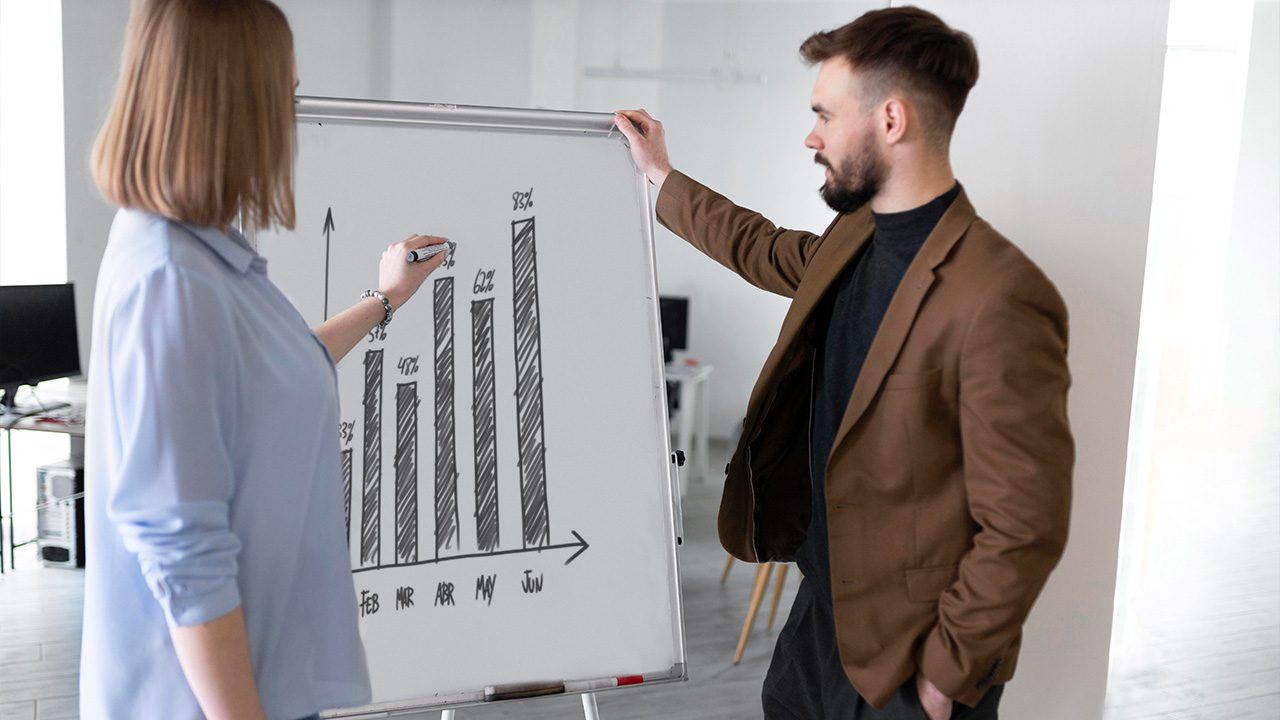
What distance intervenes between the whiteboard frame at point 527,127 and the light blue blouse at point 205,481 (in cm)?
66

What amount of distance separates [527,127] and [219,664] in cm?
113

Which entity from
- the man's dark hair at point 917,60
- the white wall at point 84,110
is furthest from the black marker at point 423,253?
the white wall at point 84,110

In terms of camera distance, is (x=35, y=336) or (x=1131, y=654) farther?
(x=35, y=336)

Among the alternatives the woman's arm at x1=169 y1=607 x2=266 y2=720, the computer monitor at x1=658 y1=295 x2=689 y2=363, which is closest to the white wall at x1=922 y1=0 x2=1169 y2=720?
the woman's arm at x1=169 y1=607 x2=266 y2=720

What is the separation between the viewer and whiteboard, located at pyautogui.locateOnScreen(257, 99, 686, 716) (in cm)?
155

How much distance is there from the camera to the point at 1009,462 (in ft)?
3.92

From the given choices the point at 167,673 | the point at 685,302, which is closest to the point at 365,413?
the point at 167,673

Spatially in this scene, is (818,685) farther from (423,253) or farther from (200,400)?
(200,400)

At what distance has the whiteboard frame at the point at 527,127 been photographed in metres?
1.58

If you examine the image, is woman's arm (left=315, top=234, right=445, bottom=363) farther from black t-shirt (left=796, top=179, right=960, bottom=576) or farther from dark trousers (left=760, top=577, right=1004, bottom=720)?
dark trousers (left=760, top=577, right=1004, bottom=720)

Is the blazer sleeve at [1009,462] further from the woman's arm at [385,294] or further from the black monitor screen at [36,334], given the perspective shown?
the black monitor screen at [36,334]

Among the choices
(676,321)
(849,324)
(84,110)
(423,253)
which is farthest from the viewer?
(676,321)

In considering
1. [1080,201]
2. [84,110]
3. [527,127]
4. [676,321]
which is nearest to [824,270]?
[527,127]

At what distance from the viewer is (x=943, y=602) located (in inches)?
50.2
